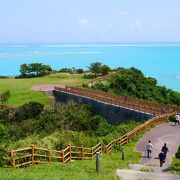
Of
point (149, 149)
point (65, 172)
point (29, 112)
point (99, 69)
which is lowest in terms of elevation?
point (65, 172)

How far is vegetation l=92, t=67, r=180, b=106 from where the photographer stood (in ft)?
209

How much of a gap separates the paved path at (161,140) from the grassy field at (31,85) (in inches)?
978

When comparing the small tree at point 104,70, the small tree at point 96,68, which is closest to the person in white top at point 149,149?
the small tree at point 104,70

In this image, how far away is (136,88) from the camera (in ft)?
213

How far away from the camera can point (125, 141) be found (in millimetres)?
29516

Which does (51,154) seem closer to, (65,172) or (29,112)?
→ (65,172)

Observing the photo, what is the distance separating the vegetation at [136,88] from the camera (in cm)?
6367

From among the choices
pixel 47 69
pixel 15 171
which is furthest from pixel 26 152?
pixel 47 69

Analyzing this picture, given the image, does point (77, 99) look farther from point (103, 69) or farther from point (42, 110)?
point (103, 69)

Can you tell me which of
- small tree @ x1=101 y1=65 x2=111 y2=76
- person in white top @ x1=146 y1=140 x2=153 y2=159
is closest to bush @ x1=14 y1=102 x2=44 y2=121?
person in white top @ x1=146 y1=140 x2=153 y2=159

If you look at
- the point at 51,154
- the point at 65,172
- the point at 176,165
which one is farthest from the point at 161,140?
the point at 65,172

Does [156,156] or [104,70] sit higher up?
[104,70]

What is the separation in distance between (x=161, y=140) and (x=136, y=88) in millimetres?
35258

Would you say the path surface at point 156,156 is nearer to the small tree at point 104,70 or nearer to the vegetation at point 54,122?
the vegetation at point 54,122
